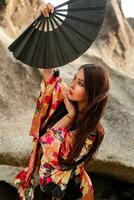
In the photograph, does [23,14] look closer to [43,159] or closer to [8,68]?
[8,68]

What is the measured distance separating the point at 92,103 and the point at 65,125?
0.31m

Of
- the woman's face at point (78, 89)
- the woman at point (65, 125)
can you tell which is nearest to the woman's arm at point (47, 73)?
the woman at point (65, 125)

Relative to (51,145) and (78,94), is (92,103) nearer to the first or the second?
(78,94)

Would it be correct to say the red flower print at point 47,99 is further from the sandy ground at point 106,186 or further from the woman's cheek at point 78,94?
the sandy ground at point 106,186

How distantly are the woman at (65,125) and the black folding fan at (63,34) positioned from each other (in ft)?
0.68

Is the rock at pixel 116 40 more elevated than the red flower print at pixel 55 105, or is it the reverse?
the rock at pixel 116 40

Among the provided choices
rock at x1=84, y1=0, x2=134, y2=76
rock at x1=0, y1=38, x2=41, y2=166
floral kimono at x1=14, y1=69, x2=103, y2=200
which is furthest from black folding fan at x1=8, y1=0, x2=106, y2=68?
rock at x1=84, y1=0, x2=134, y2=76

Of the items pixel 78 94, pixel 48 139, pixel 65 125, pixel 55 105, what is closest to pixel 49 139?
pixel 48 139

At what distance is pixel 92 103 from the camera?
3672 mm

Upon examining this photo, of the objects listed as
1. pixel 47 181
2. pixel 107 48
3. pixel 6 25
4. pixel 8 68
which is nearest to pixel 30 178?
pixel 47 181

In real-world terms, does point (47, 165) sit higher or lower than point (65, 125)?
lower

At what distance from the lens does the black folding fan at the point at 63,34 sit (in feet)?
11.6

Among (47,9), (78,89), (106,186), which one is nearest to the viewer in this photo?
(47,9)

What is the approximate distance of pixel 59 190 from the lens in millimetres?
3934
